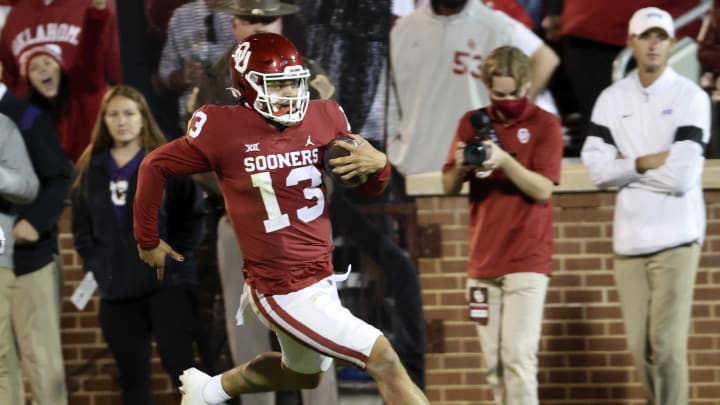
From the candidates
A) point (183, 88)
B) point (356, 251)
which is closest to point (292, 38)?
point (183, 88)

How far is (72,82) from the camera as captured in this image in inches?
299

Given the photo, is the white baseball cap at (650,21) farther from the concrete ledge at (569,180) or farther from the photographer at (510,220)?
the concrete ledge at (569,180)

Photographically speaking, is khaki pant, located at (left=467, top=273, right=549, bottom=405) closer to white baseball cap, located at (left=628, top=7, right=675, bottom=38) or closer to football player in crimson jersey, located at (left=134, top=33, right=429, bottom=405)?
football player in crimson jersey, located at (left=134, top=33, right=429, bottom=405)

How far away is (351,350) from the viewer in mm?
5277

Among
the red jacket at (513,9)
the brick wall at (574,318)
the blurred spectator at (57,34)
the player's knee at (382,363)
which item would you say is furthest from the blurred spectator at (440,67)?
the player's knee at (382,363)

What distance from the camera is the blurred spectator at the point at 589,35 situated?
7168mm

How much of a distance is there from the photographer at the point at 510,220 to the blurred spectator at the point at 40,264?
6.59ft

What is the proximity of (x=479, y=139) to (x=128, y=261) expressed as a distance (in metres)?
1.86

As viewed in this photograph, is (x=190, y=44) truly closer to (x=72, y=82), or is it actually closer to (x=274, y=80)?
(x=72, y=82)

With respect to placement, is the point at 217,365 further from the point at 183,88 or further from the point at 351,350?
the point at 351,350

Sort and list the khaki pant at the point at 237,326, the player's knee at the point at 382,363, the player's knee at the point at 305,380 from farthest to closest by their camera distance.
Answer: the khaki pant at the point at 237,326
the player's knee at the point at 305,380
the player's knee at the point at 382,363

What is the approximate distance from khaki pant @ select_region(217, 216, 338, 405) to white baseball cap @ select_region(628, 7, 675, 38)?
2256 millimetres

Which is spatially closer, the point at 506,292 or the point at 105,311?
the point at 506,292

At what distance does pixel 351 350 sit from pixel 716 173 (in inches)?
111
